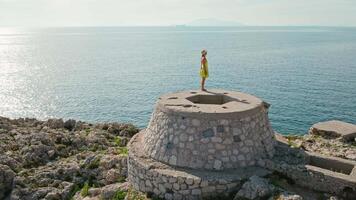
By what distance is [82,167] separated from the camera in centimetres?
2353

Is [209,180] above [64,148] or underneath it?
above

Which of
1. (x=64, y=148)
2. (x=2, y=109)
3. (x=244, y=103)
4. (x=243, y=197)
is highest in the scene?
(x=244, y=103)

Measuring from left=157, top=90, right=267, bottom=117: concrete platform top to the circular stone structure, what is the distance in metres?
0.05

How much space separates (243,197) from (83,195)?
31.3 ft

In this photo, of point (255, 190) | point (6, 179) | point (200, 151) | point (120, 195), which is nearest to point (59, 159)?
point (6, 179)

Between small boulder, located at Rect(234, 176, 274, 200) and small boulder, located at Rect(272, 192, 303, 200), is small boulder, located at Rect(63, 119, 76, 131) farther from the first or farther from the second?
small boulder, located at Rect(272, 192, 303, 200)

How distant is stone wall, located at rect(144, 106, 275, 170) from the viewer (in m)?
16.9

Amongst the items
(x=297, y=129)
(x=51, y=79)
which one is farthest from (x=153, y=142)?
(x=51, y=79)

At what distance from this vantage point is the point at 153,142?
724 inches

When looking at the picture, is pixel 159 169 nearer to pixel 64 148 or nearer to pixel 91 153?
pixel 91 153

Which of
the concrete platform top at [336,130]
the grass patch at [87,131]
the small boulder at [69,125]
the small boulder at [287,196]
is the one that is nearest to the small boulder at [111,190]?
the small boulder at [287,196]

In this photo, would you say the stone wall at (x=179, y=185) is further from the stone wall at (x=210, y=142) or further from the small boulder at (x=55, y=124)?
the small boulder at (x=55, y=124)

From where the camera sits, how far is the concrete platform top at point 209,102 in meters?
17.7

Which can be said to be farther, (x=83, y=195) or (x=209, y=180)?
(x=83, y=195)
